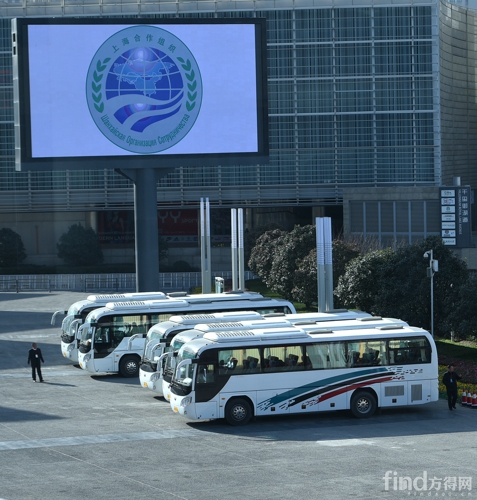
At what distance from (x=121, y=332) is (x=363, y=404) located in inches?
428

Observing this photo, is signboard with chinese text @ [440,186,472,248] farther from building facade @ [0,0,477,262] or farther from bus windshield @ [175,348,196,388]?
bus windshield @ [175,348,196,388]

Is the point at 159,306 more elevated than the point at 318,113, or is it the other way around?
the point at 318,113

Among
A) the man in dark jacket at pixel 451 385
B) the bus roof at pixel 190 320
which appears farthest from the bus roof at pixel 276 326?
the man in dark jacket at pixel 451 385

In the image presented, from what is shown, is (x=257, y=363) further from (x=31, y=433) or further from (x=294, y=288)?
(x=294, y=288)

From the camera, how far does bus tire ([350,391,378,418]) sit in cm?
2705

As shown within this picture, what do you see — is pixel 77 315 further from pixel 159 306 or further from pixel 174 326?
pixel 174 326

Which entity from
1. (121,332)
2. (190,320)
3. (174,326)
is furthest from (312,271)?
(174,326)

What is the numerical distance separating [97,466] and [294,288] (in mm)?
30877

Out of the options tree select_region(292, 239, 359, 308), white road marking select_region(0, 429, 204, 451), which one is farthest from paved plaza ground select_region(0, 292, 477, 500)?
tree select_region(292, 239, 359, 308)

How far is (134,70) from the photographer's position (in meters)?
42.9

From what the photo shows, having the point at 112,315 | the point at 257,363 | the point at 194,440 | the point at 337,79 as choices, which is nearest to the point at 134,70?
the point at 112,315

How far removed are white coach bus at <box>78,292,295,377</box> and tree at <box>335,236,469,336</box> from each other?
874cm

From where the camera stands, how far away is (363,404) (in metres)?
27.2

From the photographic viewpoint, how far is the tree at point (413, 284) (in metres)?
39.4
